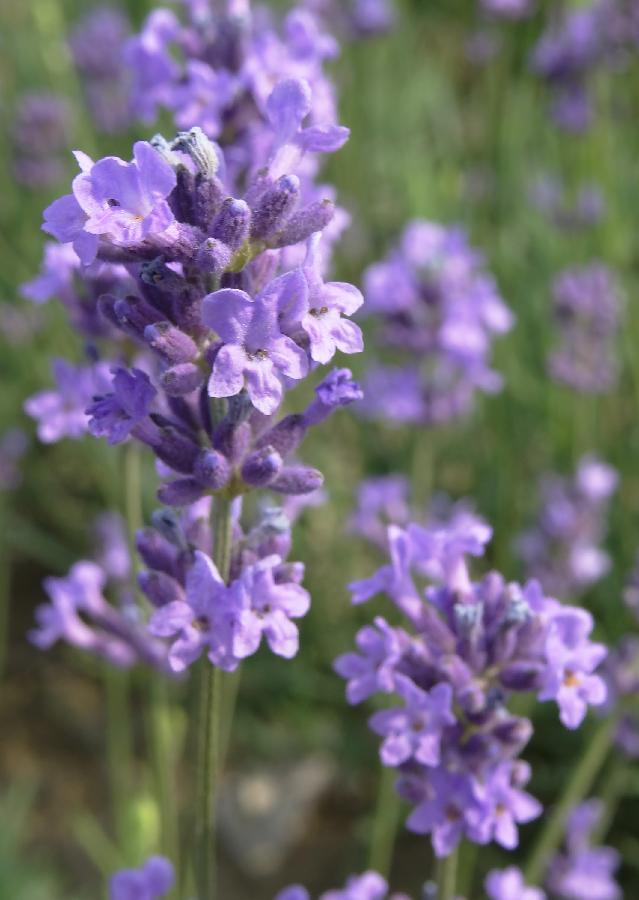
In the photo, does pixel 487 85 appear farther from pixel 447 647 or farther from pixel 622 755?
pixel 447 647

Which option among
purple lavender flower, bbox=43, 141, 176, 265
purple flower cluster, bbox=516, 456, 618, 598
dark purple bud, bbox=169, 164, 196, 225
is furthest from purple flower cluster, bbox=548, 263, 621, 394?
purple lavender flower, bbox=43, 141, 176, 265

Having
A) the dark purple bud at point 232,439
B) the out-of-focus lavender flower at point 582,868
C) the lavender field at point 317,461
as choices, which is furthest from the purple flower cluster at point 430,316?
the dark purple bud at point 232,439

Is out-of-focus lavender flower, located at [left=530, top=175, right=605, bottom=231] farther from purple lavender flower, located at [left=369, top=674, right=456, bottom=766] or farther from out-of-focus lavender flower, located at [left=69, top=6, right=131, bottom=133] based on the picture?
purple lavender flower, located at [left=369, top=674, right=456, bottom=766]

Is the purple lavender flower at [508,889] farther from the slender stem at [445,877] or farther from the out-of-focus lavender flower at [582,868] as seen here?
the out-of-focus lavender flower at [582,868]

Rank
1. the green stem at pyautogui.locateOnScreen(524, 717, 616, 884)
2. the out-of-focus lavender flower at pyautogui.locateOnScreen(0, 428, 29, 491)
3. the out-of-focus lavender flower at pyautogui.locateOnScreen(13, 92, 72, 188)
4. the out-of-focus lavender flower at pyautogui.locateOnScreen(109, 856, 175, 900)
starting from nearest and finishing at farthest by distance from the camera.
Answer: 1. the out-of-focus lavender flower at pyautogui.locateOnScreen(109, 856, 175, 900)
2. the green stem at pyautogui.locateOnScreen(524, 717, 616, 884)
3. the out-of-focus lavender flower at pyautogui.locateOnScreen(0, 428, 29, 491)
4. the out-of-focus lavender flower at pyautogui.locateOnScreen(13, 92, 72, 188)

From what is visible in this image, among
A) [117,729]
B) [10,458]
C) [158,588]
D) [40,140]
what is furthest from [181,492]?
[40,140]

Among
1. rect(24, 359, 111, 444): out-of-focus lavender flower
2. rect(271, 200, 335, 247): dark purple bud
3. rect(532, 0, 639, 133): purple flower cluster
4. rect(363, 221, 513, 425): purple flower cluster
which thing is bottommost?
rect(271, 200, 335, 247): dark purple bud
